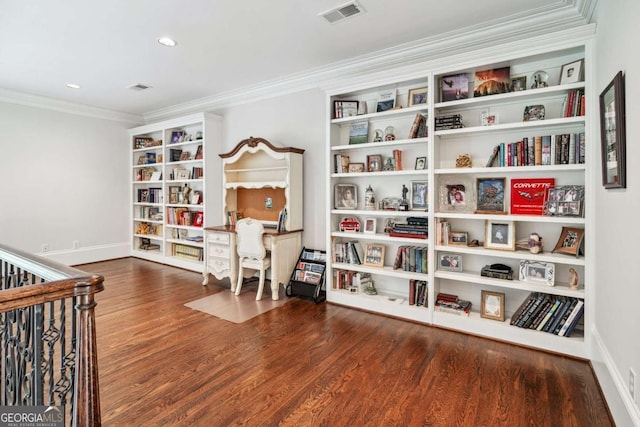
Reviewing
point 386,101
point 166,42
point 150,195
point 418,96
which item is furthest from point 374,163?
point 150,195

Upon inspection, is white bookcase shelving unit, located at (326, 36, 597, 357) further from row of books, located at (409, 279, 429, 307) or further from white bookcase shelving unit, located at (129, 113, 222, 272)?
white bookcase shelving unit, located at (129, 113, 222, 272)

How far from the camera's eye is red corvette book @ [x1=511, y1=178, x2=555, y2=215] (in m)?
2.85

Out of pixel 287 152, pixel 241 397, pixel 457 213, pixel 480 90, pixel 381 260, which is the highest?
pixel 480 90

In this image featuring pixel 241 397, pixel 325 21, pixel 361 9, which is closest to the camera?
pixel 241 397

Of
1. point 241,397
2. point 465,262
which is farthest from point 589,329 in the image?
point 241,397

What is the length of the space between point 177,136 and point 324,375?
477 cm

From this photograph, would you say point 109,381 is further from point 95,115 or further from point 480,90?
point 95,115

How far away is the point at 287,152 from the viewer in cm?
413

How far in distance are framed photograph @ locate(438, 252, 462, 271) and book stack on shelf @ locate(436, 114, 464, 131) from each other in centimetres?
121

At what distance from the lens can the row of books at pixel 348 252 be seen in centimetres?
383

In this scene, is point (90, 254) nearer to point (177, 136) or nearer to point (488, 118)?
point (177, 136)

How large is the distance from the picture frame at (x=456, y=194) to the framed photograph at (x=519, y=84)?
0.85m

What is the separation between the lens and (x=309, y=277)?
401cm

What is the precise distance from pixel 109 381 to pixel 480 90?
3.70 meters
